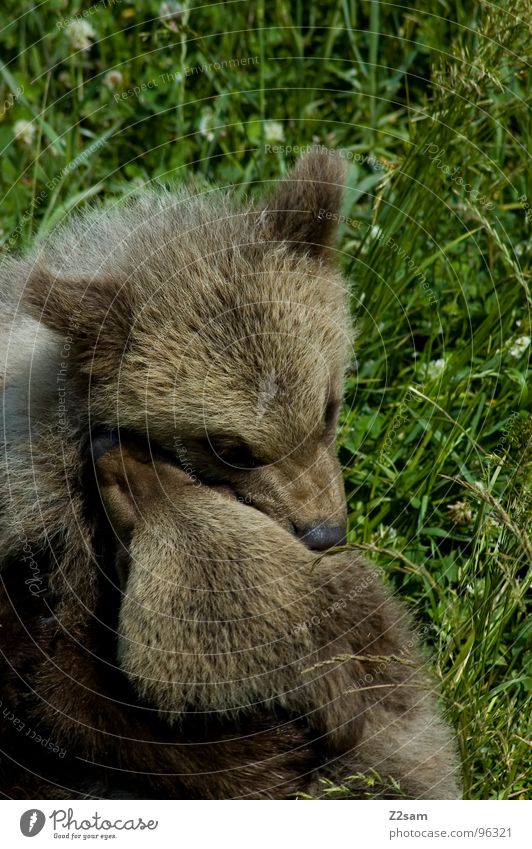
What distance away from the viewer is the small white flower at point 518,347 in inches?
235

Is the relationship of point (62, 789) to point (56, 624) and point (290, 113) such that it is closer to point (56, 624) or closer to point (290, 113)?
point (56, 624)

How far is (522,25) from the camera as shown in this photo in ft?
18.0

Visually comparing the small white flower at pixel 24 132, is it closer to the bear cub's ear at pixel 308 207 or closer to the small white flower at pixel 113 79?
the small white flower at pixel 113 79

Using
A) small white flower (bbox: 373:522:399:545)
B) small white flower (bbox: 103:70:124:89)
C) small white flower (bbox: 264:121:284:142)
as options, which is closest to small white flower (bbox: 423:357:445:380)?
small white flower (bbox: 373:522:399:545)

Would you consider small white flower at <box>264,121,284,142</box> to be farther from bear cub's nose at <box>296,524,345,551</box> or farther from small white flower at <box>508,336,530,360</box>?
bear cub's nose at <box>296,524,345,551</box>

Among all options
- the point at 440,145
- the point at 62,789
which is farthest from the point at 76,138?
the point at 62,789

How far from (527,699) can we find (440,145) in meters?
2.76

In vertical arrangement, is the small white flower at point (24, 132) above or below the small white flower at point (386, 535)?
above

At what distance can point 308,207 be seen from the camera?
497 centimetres

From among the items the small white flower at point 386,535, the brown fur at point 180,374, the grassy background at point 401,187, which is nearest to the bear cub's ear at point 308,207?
→ the brown fur at point 180,374

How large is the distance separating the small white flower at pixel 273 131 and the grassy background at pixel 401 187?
0.02 meters

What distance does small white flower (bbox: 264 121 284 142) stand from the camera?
267 inches
